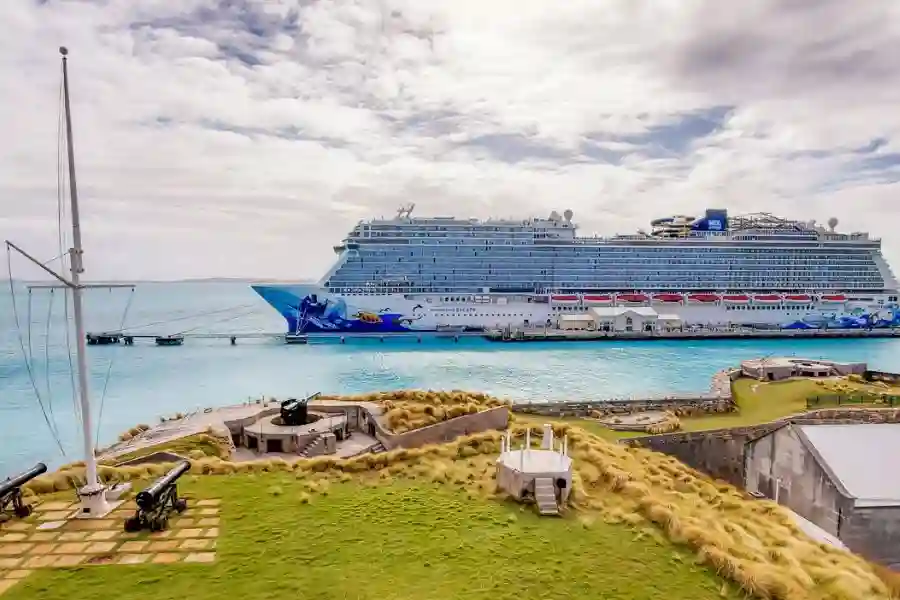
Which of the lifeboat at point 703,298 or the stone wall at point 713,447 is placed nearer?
the stone wall at point 713,447

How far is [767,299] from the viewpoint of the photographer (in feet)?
213

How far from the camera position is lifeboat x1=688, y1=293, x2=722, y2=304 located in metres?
63.9

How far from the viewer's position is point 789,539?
35.0ft

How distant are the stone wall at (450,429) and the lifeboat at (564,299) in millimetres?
45665

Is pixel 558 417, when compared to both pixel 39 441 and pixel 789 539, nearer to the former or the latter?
pixel 789 539

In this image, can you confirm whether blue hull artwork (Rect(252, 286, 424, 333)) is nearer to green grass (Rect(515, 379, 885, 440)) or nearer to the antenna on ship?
green grass (Rect(515, 379, 885, 440))

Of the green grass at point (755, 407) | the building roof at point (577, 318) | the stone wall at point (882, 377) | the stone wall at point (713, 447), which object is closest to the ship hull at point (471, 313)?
the building roof at point (577, 318)

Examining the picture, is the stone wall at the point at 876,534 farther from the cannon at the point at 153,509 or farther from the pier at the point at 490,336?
the pier at the point at 490,336

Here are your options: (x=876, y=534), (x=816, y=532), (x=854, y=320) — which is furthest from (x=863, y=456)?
(x=854, y=320)

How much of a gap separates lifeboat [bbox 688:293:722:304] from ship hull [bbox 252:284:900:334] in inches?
19.8

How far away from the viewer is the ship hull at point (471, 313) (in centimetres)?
5734

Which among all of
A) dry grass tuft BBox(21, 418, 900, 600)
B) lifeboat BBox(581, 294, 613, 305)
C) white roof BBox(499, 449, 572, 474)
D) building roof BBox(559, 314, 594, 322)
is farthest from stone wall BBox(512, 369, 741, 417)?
lifeboat BBox(581, 294, 613, 305)

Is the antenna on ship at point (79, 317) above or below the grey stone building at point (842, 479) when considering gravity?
above

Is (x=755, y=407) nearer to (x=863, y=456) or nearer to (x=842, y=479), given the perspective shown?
(x=863, y=456)
